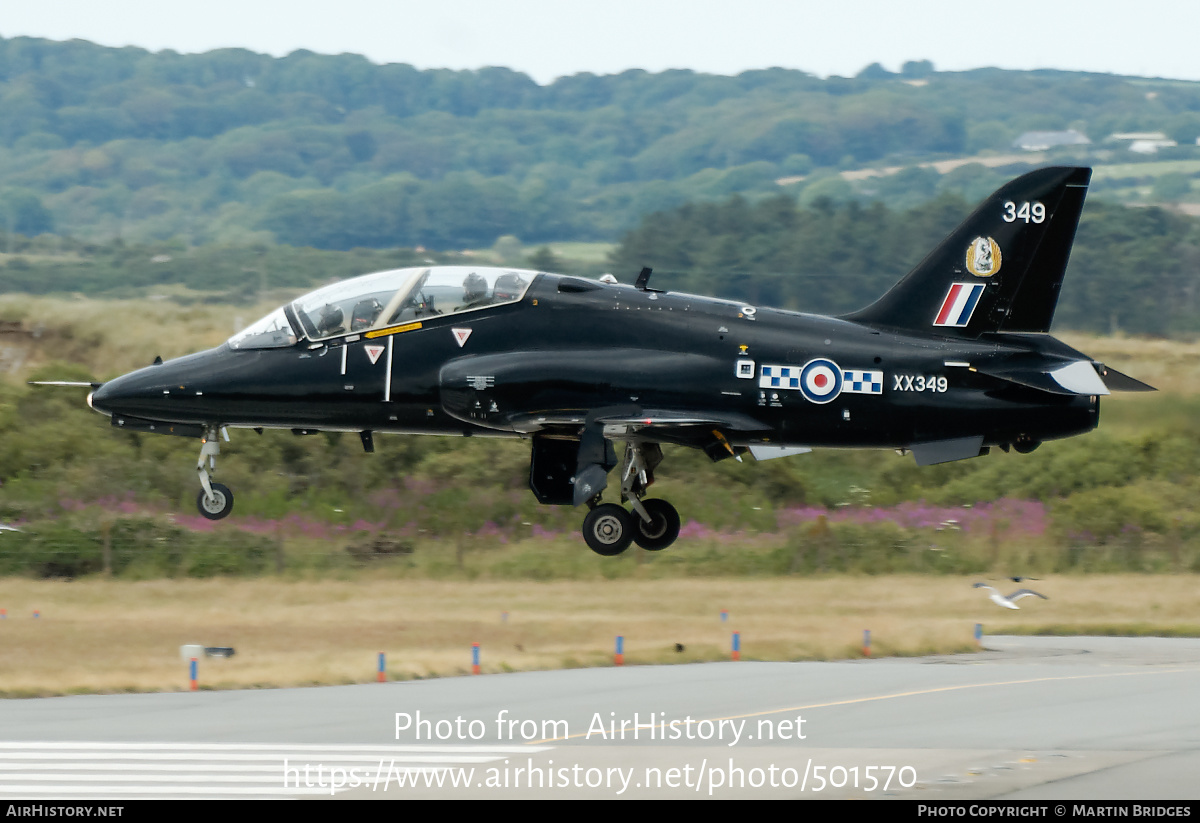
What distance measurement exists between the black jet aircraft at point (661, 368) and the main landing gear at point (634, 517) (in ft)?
0.08

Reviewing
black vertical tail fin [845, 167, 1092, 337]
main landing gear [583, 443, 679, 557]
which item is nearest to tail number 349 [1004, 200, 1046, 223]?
black vertical tail fin [845, 167, 1092, 337]

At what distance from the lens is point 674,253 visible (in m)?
75.2

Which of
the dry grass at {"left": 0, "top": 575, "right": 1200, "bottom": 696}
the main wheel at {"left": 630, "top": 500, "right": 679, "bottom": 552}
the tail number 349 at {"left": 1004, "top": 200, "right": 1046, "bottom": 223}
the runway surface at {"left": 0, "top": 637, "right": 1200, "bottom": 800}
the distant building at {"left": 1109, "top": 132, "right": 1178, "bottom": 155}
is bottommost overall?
the dry grass at {"left": 0, "top": 575, "right": 1200, "bottom": 696}

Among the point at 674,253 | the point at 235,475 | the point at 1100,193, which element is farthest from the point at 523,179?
the point at 235,475

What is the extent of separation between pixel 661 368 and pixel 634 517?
6.65 feet

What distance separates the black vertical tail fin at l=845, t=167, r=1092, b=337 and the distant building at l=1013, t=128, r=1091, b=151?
13938 centimetres

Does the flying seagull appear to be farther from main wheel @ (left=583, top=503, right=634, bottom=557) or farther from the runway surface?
main wheel @ (left=583, top=503, right=634, bottom=557)

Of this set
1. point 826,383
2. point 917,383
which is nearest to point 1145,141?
point 917,383

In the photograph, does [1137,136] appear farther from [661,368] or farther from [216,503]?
[216,503]

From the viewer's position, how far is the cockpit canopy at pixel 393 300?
19.7 meters

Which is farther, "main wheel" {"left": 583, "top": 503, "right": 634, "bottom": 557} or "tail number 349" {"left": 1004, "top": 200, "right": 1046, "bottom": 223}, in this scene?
"tail number 349" {"left": 1004, "top": 200, "right": 1046, "bottom": 223}

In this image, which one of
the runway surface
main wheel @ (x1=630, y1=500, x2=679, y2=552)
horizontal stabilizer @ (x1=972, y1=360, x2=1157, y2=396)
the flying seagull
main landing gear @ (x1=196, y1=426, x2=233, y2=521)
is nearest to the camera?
the runway surface

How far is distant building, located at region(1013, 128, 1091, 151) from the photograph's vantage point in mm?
153750

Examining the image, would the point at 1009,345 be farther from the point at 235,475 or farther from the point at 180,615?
the point at 235,475
